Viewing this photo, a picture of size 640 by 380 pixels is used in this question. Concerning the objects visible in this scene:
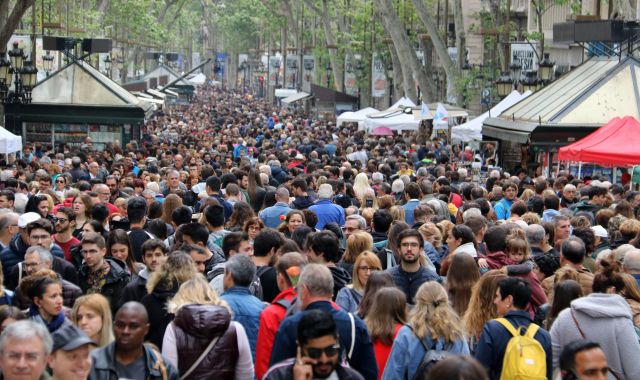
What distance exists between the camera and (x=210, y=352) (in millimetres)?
6715

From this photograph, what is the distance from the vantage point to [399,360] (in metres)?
6.81

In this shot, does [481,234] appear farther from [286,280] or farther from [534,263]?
[286,280]

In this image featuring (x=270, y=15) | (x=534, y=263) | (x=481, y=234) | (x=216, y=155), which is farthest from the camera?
(x=270, y=15)

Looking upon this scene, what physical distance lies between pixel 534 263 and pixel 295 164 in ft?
46.6

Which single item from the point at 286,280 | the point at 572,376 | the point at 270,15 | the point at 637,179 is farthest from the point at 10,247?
the point at 270,15

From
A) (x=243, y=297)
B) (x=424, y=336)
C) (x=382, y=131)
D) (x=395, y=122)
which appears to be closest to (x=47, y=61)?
(x=382, y=131)

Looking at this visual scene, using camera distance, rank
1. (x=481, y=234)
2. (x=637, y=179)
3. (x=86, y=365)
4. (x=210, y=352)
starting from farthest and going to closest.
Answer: (x=637, y=179), (x=481, y=234), (x=210, y=352), (x=86, y=365)

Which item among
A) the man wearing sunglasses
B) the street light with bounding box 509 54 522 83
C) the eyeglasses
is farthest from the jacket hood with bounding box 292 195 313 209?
the street light with bounding box 509 54 522 83

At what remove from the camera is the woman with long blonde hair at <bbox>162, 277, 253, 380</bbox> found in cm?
668

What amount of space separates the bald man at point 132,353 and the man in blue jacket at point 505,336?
66.7 inches

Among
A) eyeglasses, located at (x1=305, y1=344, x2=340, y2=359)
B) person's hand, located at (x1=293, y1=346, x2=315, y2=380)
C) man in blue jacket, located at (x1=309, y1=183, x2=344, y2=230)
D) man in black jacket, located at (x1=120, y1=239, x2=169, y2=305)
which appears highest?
eyeglasses, located at (x1=305, y1=344, x2=340, y2=359)

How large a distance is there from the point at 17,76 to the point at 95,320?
2402cm

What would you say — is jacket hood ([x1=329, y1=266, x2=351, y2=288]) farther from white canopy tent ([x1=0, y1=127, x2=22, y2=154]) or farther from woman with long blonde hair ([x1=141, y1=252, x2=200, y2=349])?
white canopy tent ([x1=0, y1=127, x2=22, y2=154])

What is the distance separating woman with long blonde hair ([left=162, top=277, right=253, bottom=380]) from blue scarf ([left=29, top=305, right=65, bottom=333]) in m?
0.90
